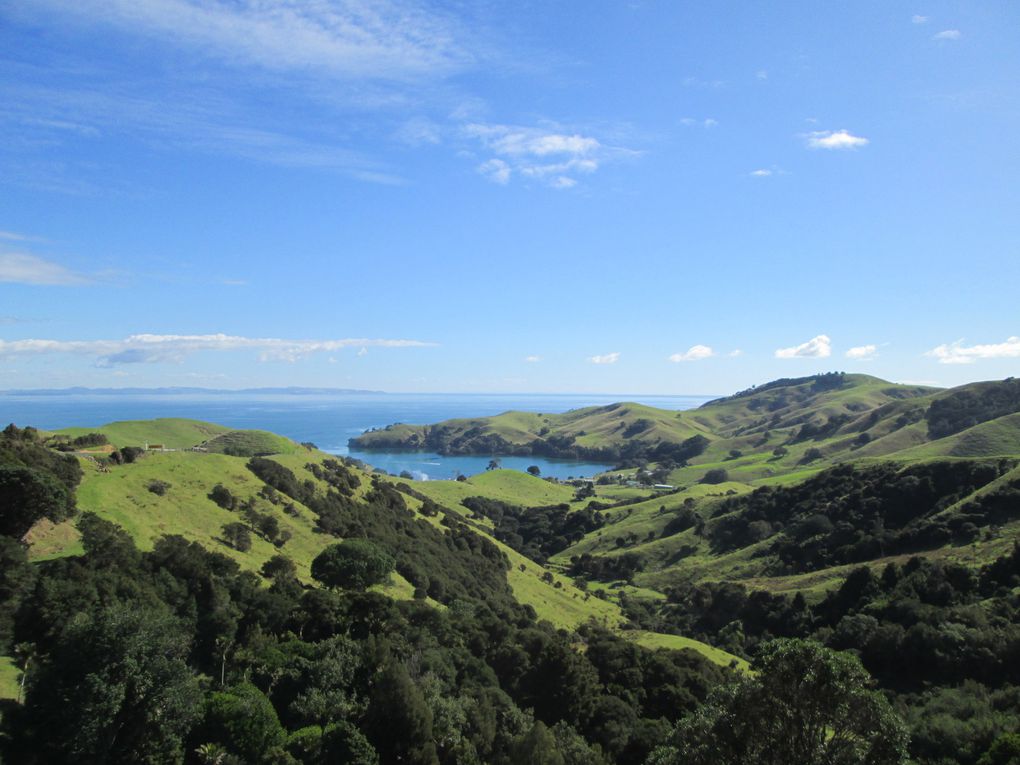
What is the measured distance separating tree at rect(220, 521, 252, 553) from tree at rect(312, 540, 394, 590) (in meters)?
5.37

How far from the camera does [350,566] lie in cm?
4838

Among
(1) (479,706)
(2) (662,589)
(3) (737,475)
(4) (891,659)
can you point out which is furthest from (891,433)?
(1) (479,706)

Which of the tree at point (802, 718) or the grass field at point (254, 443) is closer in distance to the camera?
the tree at point (802, 718)

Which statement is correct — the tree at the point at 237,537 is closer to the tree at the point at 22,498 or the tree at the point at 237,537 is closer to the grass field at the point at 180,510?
the grass field at the point at 180,510

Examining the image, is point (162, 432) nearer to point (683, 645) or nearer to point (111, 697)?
point (683, 645)

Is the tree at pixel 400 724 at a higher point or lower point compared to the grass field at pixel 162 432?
lower

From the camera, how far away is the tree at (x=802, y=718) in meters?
16.4

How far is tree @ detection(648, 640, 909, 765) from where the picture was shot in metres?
16.4

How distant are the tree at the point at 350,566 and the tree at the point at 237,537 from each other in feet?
17.6

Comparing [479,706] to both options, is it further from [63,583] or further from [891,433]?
[891,433]

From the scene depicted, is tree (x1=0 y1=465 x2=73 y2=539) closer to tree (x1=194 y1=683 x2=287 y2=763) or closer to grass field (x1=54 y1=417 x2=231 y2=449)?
tree (x1=194 y1=683 x2=287 y2=763)

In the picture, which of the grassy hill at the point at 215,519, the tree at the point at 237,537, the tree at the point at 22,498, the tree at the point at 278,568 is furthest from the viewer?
the tree at the point at 237,537

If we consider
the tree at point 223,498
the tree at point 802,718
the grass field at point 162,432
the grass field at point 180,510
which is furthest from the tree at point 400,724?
the grass field at point 162,432

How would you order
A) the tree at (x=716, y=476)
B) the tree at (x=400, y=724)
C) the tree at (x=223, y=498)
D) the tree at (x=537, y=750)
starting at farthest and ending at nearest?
the tree at (x=716, y=476) < the tree at (x=223, y=498) < the tree at (x=400, y=724) < the tree at (x=537, y=750)
